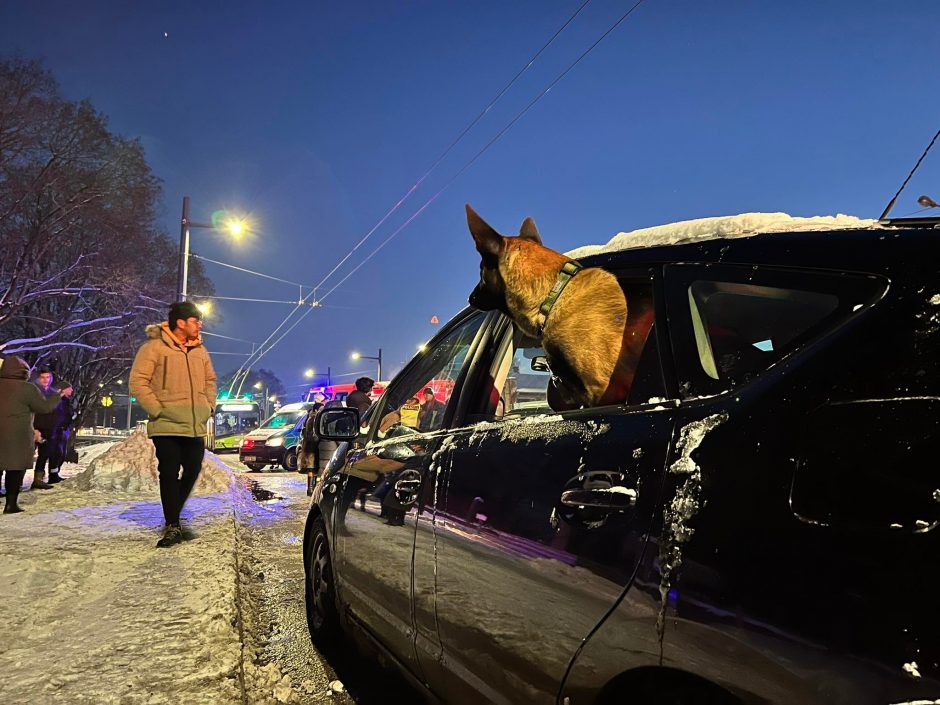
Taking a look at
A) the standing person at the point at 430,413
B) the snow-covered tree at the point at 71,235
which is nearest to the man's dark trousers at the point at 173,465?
the standing person at the point at 430,413

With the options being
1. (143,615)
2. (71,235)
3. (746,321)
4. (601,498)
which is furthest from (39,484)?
(71,235)

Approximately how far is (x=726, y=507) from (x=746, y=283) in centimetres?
59

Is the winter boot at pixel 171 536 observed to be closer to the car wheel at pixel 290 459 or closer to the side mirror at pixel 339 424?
the side mirror at pixel 339 424

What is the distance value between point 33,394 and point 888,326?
7.90 metres

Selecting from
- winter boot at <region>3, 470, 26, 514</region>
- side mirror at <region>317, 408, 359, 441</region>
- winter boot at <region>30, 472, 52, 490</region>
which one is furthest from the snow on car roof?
winter boot at <region>30, 472, 52, 490</region>

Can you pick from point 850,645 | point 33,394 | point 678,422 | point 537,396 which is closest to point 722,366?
point 678,422

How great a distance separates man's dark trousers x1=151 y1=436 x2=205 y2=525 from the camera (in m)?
4.98

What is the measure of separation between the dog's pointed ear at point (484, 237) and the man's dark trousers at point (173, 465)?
358 centimetres

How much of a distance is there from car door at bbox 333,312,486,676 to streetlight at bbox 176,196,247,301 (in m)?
13.6

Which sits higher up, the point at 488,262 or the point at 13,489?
the point at 488,262

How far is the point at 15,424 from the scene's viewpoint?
6.47 metres

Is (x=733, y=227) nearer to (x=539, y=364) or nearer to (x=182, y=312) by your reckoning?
(x=539, y=364)

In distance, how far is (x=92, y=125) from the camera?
20.6m

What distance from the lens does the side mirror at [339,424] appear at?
335cm
